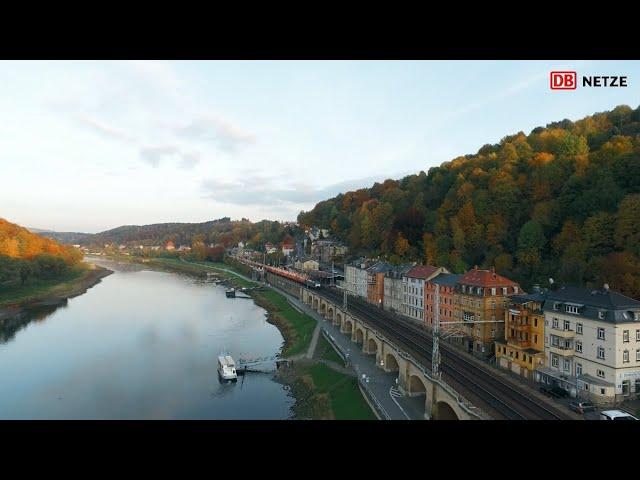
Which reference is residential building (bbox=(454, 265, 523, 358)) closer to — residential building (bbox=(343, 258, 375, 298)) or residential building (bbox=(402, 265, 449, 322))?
residential building (bbox=(402, 265, 449, 322))

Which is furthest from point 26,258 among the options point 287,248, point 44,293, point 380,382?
point 380,382

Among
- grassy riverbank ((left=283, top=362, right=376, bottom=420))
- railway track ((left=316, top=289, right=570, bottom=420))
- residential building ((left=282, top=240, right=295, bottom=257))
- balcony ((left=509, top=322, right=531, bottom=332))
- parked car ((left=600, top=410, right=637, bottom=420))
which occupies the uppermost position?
residential building ((left=282, top=240, right=295, bottom=257))

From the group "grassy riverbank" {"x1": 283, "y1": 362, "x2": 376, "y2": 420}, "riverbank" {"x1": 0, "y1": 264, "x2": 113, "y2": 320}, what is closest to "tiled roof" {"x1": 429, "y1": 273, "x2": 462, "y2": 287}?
"grassy riverbank" {"x1": 283, "y1": 362, "x2": 376, "y2": 420}

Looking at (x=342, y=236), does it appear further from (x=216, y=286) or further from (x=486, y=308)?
(x=486, y=308)

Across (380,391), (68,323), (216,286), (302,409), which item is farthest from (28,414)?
(216,286)

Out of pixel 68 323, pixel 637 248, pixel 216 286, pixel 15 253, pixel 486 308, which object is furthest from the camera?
pixel 216 286

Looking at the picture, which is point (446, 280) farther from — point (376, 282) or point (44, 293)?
point (44, 293)
